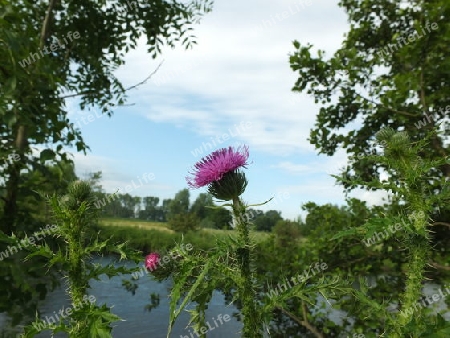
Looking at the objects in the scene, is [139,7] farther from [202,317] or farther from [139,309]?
[139,309]

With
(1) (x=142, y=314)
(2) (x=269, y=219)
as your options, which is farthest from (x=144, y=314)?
(2) (x=269, y=219)

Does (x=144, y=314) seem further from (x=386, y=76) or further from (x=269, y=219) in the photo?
(x=386, y=76)

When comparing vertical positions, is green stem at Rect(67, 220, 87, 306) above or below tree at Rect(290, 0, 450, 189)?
below

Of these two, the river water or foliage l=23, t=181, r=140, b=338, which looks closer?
foliage l=23, t=181, r=140, b=338

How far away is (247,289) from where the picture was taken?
73.2 inches

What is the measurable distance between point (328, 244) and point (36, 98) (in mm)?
3721

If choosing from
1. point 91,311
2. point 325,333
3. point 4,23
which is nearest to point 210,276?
point 91,311

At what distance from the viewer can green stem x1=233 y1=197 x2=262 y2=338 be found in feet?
5.98

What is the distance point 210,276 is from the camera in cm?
195

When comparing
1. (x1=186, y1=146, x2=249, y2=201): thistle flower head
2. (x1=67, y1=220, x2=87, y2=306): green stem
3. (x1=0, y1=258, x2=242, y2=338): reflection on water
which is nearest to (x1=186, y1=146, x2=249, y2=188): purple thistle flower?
(x1=186, y1=146, x2=249, y2=201): thistle flower head

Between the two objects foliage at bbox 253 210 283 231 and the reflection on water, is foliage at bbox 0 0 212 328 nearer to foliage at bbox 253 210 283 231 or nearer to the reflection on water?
foliage at bbox 253 210 283 231

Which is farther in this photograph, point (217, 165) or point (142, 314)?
point (142, 314)

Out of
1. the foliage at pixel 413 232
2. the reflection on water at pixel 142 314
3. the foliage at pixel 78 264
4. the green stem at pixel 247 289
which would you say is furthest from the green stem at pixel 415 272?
the reflection on water at pixel 142 314

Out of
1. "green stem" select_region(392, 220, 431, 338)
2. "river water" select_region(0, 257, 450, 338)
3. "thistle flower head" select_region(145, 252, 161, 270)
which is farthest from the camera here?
"river water" select_region(0, 257, 450, 338)
